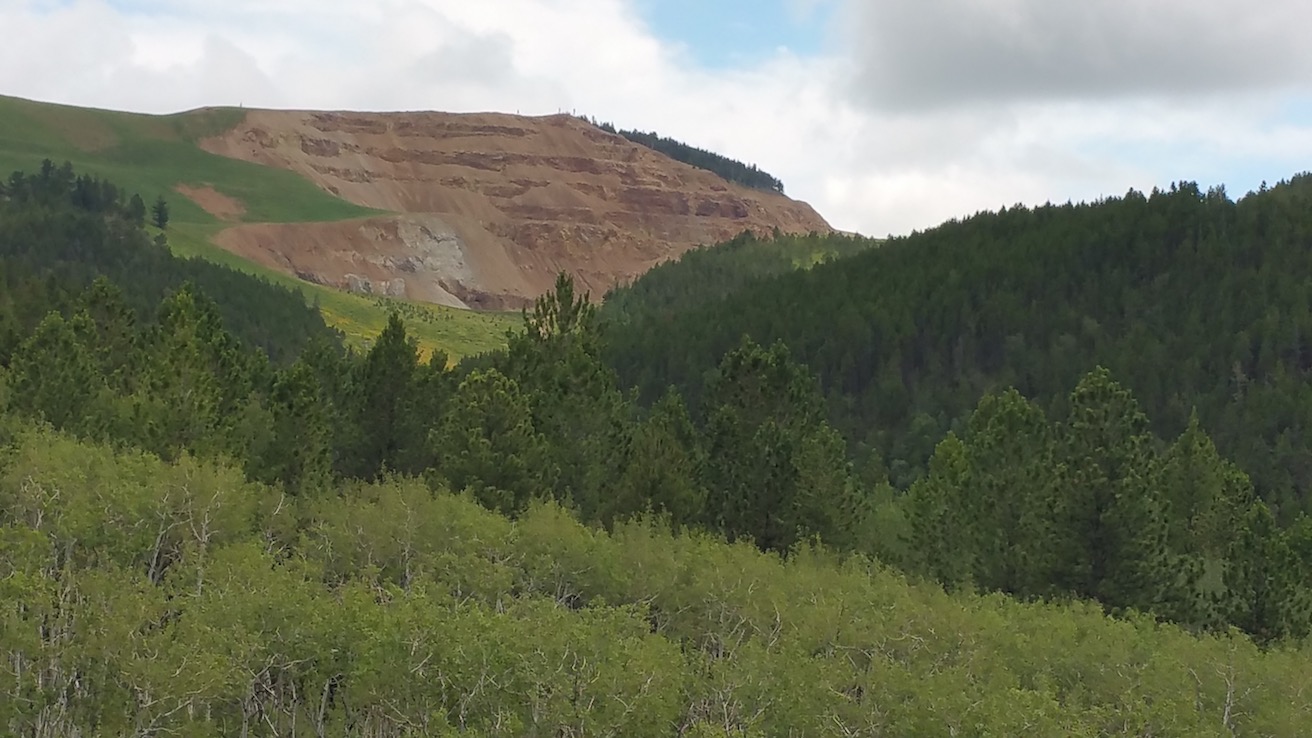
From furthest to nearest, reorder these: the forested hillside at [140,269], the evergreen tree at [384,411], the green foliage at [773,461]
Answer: the forested hillside at [140,269] < the evergreen tree at [384,411] < the green foliage at [773,461]

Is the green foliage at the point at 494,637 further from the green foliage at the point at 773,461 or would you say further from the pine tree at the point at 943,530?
the pine tree at the point at 943,530

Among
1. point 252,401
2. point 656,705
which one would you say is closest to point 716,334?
point 252,401

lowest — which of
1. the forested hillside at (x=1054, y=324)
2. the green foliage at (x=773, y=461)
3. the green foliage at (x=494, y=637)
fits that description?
the green foliage at (x=494, y=637)

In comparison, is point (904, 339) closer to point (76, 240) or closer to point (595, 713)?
point (76, 240)

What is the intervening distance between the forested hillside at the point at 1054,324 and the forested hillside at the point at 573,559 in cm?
5430

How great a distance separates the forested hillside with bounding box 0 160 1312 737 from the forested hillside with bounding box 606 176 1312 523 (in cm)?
5430

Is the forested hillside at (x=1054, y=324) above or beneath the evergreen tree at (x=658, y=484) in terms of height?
above

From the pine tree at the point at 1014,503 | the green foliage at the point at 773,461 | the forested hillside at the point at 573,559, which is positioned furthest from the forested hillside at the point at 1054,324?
the green foliage at the point at 773,461

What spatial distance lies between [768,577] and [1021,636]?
1033cm

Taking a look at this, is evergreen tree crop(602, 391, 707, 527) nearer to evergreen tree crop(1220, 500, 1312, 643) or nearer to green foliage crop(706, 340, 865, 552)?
green foliage crop(706, 340, 865, 552)

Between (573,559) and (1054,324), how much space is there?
119 metres

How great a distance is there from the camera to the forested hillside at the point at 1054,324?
128625 mm

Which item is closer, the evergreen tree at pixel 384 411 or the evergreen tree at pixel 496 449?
the evergreen tree at pixel 496 449

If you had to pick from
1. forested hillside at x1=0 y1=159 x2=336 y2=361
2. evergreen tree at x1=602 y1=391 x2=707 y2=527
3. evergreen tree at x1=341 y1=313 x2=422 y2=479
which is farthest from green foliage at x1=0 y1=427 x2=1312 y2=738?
forested hillside at x1=0 y1=159 x2=336 y2=361
